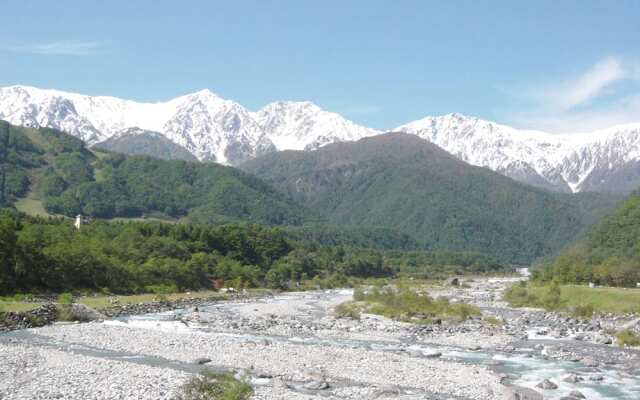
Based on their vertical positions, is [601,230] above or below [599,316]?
above

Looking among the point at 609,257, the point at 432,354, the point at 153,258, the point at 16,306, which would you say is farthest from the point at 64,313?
the point at 609,257

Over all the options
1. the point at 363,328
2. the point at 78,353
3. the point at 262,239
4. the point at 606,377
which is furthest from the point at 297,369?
the point at 262,239

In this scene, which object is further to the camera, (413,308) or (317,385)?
(413,308)

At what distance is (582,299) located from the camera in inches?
3570

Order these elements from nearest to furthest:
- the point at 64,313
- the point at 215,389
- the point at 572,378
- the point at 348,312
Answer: the point at 215,389, the point at 572,378, the point at 64,313, the point at 348,312

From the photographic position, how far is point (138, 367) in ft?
132

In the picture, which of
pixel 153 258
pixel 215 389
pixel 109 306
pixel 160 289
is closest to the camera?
pixel 215 389

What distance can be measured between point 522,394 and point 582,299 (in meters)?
60.5

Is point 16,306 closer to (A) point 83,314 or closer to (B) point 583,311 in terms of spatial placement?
(A) point 83,314

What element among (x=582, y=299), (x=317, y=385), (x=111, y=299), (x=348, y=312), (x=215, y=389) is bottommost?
(x=348, y=312)

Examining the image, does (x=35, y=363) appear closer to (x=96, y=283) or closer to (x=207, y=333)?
(x=207, y=333)

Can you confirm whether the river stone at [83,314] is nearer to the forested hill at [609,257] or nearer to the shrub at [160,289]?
the shrub at [160,289]

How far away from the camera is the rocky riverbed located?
35719mm

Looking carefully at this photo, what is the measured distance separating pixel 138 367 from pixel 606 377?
92.1 feet
